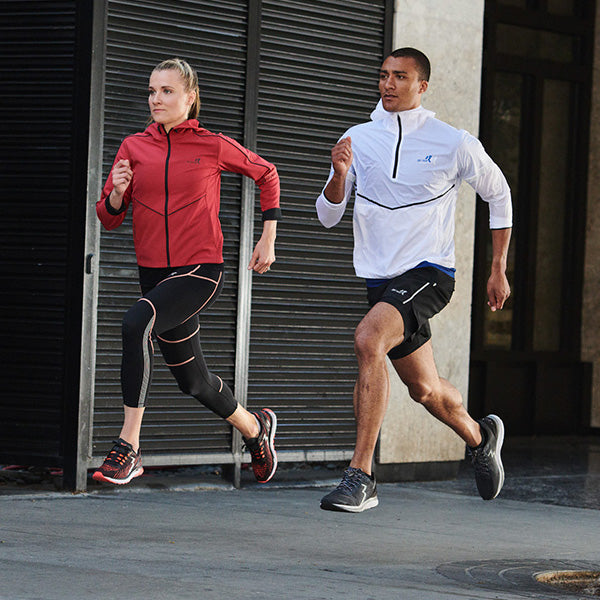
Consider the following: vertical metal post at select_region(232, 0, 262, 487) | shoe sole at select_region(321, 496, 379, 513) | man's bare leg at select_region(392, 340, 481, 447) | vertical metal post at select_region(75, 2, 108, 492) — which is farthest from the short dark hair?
vertical metal post at select_region(232, 0, 262, 487)

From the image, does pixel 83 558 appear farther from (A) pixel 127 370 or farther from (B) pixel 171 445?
(B) pixel 171 445

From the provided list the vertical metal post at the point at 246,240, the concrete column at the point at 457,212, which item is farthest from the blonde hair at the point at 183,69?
the concrete column at the point at 457,212

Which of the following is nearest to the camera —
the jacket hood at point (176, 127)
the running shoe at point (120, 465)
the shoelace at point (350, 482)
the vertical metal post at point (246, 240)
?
the running shoe at point (120, 465)

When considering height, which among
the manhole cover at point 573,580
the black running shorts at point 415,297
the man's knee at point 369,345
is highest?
the black running shorts at point 415,297

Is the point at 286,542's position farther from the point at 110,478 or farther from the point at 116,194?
the point at 116,194

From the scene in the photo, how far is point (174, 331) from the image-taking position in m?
6.73

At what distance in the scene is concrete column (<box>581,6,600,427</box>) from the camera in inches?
560

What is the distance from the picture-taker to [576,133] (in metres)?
14.3

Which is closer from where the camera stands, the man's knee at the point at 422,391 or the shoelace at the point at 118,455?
the shoelace at the point at 118,455

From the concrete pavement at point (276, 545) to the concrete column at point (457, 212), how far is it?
847 mm

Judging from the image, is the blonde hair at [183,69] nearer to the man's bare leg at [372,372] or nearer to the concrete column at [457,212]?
the man's bare leg at [372,372]

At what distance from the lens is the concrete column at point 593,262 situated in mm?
14227

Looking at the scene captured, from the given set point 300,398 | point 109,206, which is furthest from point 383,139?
point 300,398

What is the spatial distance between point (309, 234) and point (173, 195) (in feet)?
10.2
